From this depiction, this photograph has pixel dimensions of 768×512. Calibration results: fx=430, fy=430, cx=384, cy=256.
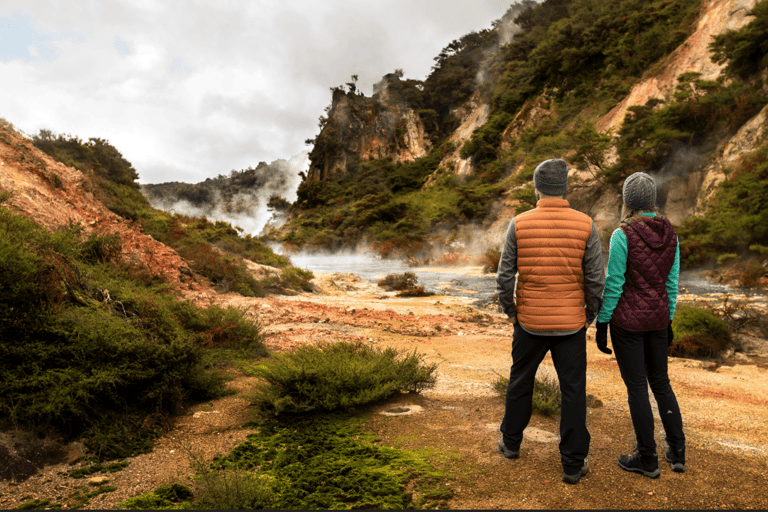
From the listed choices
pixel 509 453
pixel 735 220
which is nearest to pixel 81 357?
pixel 509 453

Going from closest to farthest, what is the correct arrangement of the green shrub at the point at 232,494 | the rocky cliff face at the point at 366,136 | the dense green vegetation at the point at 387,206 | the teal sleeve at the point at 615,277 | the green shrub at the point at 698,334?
1. the green shrub at the point at 232,494
2. the teal sleeve at the point at 615,277
3. the green shrub at the point at 698,334
4. the dense green vegetation at the point at 387,206
5. the rocky cliff face at the point at 366,136

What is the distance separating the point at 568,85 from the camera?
3341cm

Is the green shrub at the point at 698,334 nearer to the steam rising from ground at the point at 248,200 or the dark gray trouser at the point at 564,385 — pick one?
the dark gray trouser at the point at 564,385

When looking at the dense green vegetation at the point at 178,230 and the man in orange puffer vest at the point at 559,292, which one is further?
the dense green vegetation at the point at 178,230

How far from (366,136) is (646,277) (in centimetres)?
5925

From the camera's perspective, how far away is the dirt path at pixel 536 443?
2.40m

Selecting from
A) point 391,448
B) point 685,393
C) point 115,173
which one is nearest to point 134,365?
point 391,448

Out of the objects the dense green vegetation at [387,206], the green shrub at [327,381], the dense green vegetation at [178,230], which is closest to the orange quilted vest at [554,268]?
the green shrub at [327,381]

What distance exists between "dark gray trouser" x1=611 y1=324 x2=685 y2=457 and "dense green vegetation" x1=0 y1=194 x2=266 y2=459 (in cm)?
325

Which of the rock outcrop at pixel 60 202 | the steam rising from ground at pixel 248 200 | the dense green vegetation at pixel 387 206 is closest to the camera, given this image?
the rock outcrop at pixel 60 202

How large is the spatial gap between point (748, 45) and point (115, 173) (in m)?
26.3

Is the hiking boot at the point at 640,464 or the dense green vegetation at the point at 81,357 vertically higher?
the dense green vegetation at the point at 81,357

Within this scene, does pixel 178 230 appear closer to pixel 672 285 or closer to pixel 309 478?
pixel 309 478

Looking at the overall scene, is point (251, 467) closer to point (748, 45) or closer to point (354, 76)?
point (748, 45)
